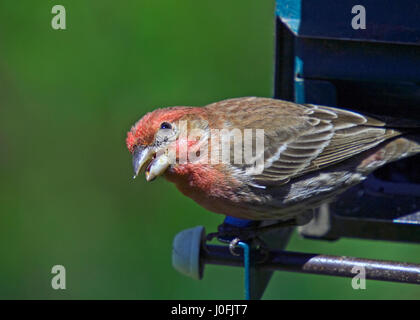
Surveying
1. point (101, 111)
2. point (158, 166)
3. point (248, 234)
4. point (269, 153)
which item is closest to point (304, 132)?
point (269, 153)

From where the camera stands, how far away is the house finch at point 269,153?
5.50 metres

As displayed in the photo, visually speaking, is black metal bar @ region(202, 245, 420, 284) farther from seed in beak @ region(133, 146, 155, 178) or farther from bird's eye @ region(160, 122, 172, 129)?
bird's eye @ region(160, 122, 172, 129)

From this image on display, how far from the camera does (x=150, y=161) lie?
17.9ft

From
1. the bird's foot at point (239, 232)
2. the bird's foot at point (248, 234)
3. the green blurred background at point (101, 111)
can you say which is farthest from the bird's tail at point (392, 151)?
the green blurred background at point (101, 111)

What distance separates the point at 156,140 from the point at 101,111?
3.29m

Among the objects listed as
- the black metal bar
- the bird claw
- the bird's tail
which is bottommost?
the black metal bar

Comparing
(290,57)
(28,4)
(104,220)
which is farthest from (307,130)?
(28,4)

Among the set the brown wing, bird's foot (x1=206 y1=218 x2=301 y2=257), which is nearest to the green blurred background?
bird's foot (x1=206 y1=218 x2=301 y2=257)

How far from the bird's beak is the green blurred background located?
9.19 feet

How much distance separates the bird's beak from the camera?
213 inches

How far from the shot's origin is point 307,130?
5.93 m

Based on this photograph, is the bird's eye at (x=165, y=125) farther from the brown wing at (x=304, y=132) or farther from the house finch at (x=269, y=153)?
the brown wing at (x=304, y=132)

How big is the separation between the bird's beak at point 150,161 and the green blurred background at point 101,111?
2.80m

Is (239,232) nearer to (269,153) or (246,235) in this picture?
(246,235)
